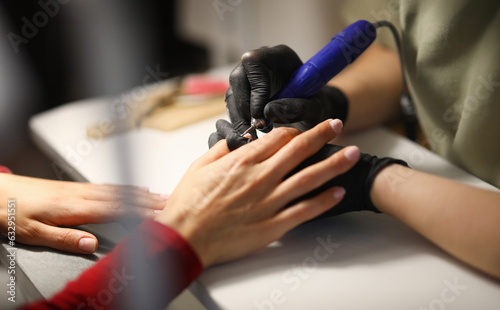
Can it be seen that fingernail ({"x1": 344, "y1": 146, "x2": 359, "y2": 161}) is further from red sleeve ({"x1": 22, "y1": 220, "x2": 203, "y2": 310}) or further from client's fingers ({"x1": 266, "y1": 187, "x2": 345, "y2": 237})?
red sleeve ({"x1": 22, "y1": 220, "x2": 203, "y2": 310})

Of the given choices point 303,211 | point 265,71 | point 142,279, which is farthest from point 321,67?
point 142,279

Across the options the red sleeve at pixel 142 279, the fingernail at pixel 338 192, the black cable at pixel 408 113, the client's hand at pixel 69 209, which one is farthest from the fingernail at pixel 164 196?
the black cable at pixel 408 113

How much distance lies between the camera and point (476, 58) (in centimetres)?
65

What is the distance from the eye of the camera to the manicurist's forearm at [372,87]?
79cm

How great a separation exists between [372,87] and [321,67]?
0.28 m

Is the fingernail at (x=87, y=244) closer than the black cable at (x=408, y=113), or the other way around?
the fingernail at (x=87, y=244)

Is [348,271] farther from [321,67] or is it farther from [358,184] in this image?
[321,67]

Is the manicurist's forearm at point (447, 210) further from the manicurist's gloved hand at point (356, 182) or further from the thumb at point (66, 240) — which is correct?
the thumb at point (66, 240)

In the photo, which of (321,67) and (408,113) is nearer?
(321,67)

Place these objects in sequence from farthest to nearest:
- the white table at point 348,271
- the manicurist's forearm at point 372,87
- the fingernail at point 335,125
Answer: the manicurist's forearm at point 372,87 < the fingernail at point 335,125 < the white table at point 348,271

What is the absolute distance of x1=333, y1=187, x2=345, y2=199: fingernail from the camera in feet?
1.80

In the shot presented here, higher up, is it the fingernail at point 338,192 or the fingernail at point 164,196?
the fingernail at point 164,196

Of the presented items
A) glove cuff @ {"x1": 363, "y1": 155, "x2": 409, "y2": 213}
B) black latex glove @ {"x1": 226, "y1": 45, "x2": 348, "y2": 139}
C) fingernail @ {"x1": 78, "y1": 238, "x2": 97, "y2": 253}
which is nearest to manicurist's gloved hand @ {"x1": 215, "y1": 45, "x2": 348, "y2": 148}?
black latex glove @ {"x1": 226, "y1": 45, "x2": 348, "y2": 139}

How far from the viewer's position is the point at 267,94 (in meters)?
0.60
